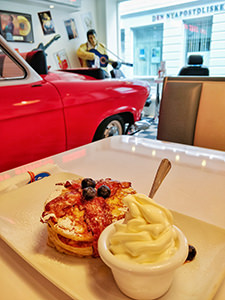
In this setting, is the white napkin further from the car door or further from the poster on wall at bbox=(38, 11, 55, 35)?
the poster on wall at bbox=(38, 11, 55, 35)

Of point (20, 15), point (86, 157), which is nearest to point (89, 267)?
point (86, 157)

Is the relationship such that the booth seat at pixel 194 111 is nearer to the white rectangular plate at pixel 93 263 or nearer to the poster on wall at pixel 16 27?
the white rectangular plate at pixel 93 263

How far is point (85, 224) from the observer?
50cm

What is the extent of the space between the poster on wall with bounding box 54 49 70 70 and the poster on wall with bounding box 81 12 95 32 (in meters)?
1.12

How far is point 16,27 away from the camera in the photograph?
491 cm

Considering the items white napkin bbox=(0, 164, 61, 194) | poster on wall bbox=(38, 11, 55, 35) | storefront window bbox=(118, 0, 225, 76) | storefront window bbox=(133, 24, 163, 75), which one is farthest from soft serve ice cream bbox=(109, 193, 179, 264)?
storefront window bbox=(133, 24, 163, 75)

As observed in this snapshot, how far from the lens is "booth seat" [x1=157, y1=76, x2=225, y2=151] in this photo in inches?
58.0

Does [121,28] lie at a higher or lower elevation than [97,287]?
higher

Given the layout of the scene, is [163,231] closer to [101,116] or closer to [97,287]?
[97,287]

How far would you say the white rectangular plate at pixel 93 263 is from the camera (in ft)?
1.31

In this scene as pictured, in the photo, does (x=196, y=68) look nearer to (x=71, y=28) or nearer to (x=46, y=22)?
(x=71, y=28)

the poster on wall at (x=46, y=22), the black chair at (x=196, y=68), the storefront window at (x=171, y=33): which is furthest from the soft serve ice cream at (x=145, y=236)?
the storefront window at (x=171, y=33)

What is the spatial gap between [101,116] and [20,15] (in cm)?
418

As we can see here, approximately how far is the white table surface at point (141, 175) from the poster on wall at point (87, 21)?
623 cm
